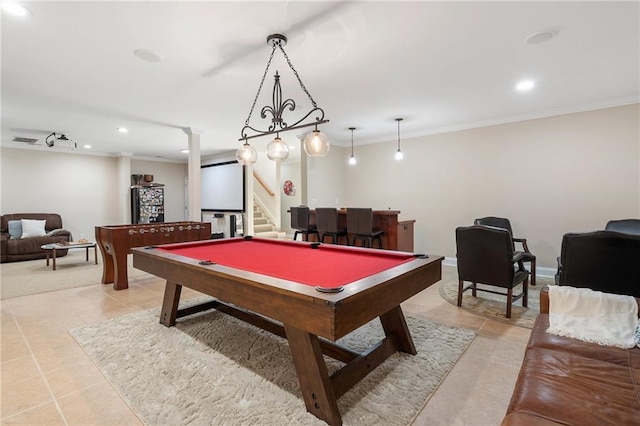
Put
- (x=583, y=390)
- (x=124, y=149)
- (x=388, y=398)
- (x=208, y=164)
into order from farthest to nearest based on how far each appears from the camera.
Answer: (x=208, y=164) → (x=124, y=149) → (x=388, y=398) → (x=583, y=390)

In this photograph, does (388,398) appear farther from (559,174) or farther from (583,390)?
(559,174)

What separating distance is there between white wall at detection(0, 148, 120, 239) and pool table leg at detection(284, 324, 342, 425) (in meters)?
8.82

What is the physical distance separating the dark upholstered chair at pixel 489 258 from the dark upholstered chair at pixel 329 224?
205 centimetres

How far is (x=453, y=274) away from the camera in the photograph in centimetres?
488

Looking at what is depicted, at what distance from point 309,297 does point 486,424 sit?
122 centimetres

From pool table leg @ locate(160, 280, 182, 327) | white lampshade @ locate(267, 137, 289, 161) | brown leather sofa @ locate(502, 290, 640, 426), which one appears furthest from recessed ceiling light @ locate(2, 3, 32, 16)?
brown leather sofa @ locate(502, 290, 640, 426)

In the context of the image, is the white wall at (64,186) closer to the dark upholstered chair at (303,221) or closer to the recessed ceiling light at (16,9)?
the dark upholstered chair at (303,221)

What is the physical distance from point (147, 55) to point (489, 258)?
391 centimetres

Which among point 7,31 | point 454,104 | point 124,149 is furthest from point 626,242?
point 124,149

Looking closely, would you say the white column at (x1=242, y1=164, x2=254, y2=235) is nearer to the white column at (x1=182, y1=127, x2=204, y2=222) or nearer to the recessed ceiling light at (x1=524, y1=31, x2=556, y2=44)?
the white column at (x1=182, y1=127, x2=204, y2=222)

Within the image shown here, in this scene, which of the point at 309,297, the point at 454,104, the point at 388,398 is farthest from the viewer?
the point at 454,104

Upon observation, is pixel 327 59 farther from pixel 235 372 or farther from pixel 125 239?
pixel 125 239

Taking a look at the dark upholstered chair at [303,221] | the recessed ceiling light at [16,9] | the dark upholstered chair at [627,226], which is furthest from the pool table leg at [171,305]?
the dark upholstered chair at [627,226]

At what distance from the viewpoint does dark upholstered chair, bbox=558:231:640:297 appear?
2.28 m
